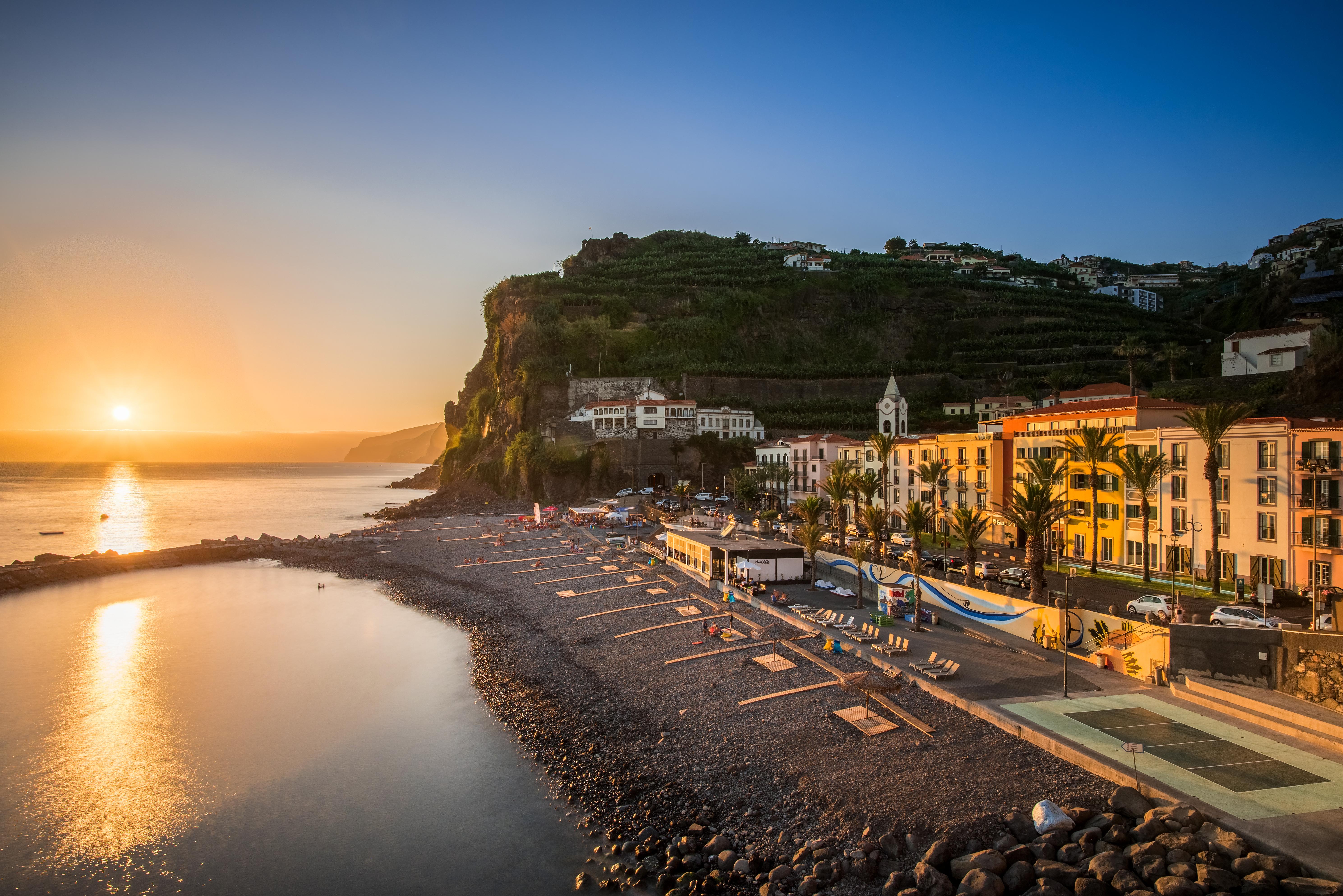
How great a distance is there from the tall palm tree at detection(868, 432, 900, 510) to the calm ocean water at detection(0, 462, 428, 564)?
51.7 m

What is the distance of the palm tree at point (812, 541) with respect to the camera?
30344 mm

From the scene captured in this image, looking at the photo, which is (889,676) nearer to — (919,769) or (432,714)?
(919,769)

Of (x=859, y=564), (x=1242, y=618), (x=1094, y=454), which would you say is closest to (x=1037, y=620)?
(x=1242, y=618)

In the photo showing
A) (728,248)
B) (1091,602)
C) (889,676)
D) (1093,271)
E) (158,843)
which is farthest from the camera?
(1093,271)

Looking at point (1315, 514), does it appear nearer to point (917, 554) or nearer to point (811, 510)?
point (917, 554)

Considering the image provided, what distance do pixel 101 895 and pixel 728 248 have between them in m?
131

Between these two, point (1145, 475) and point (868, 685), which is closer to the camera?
point (868, 685)

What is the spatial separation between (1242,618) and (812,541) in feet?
46.9

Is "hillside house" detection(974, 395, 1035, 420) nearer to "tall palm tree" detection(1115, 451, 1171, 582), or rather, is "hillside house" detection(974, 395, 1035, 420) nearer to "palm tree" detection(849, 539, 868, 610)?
"tall palm tree" detection(1115, 451, 1171, 582)

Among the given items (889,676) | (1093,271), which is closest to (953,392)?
(889,676)

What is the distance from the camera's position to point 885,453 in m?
41.2

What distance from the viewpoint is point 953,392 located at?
78.2 m

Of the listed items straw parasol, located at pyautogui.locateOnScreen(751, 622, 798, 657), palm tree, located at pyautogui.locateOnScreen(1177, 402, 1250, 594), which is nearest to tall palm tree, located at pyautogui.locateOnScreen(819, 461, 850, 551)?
straw parasol, located at pyautogui.locateOnScreen(751, 622, 798, 657)

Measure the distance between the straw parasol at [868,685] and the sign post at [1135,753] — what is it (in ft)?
16.7
